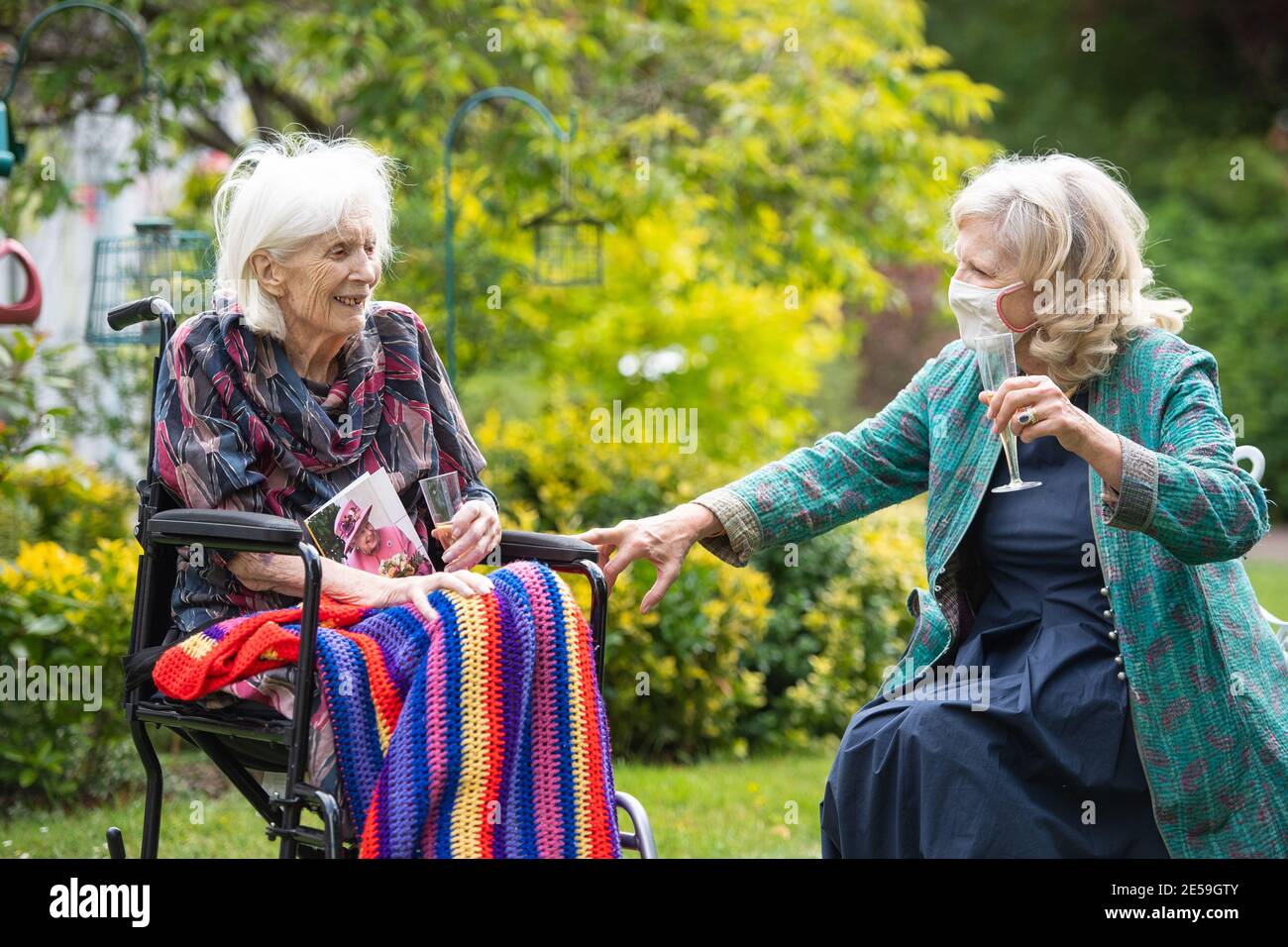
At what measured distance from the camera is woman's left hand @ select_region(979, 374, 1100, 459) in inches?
95.8

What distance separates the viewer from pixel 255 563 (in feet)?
8.87

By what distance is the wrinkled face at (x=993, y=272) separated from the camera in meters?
2.73

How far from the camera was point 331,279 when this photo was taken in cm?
279

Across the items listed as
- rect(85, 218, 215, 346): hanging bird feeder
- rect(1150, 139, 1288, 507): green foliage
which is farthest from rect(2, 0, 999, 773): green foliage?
rect(1150, 139, 1288, 507): green foliage

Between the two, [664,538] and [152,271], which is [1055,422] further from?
[152,271]

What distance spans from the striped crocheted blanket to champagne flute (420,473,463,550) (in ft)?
1.15

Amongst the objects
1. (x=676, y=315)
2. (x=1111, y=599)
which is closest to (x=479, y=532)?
(x=1111, y=599)

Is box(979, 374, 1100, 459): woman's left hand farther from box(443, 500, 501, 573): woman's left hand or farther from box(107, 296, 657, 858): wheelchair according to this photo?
box(443, 500, 501, 573): woman's left hand

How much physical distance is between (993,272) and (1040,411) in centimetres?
41

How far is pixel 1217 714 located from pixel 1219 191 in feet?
50.3

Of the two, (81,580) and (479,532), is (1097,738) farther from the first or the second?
(81,580)

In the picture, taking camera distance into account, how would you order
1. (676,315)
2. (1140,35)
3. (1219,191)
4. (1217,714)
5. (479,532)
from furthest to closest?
(1140,35), (1219,191), (676,315), (479,532), (1217,714)

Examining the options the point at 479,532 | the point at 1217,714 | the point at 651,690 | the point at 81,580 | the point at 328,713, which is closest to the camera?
the point at 328,713

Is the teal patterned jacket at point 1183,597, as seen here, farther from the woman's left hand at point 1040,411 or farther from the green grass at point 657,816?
the green grass at point 657,816
